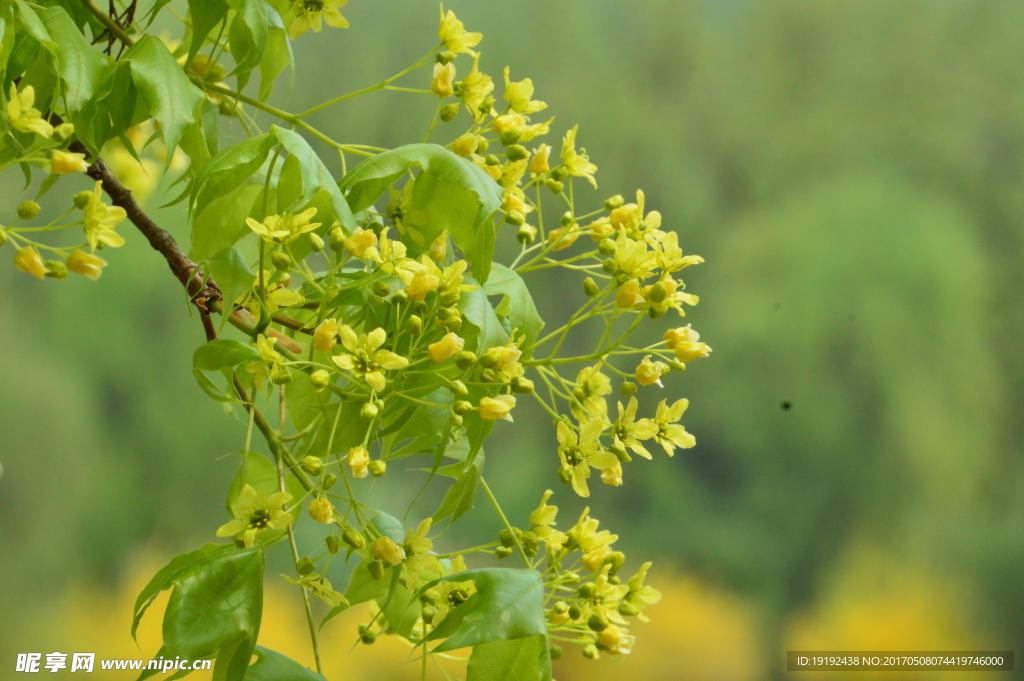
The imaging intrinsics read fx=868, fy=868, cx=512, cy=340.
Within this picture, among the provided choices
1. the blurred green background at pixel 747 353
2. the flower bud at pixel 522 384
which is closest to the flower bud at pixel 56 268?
the flower bud at pixel 522 384

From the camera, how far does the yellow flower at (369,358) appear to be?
0.36m

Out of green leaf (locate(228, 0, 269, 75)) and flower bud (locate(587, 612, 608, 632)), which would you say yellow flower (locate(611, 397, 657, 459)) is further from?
green leaf (locate(228, 0, 269, 75))

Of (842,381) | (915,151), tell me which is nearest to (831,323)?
(842,381)

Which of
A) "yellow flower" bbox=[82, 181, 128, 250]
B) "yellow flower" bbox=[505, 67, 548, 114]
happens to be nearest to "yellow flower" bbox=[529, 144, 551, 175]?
"yellow flower" bbox=[505, 67, 548, 114]

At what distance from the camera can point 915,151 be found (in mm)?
1553

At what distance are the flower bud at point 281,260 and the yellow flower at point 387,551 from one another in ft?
0.43

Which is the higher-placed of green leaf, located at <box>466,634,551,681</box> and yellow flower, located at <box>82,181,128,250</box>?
yellow flower, located at <box>82,181,128,250</box>

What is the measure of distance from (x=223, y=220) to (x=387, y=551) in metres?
0.21

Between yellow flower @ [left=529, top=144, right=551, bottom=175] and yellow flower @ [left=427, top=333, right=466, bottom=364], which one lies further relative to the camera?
yellow flower @ [left=529, top=144, right=551, bottom=175]

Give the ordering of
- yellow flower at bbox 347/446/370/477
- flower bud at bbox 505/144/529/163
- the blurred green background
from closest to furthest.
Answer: yellow flower at bbox 347/446/370/477, flower bud at bbox 505/144/529/163, the blurred green background

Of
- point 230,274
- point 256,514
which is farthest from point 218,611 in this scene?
point 230,274

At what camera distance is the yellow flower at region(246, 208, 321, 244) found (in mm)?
364

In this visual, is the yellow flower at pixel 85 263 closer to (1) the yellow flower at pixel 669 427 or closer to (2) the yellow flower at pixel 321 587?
(2) the yellow flower at pixel 321 587

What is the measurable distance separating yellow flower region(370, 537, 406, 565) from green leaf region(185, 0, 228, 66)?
251 millimetres
